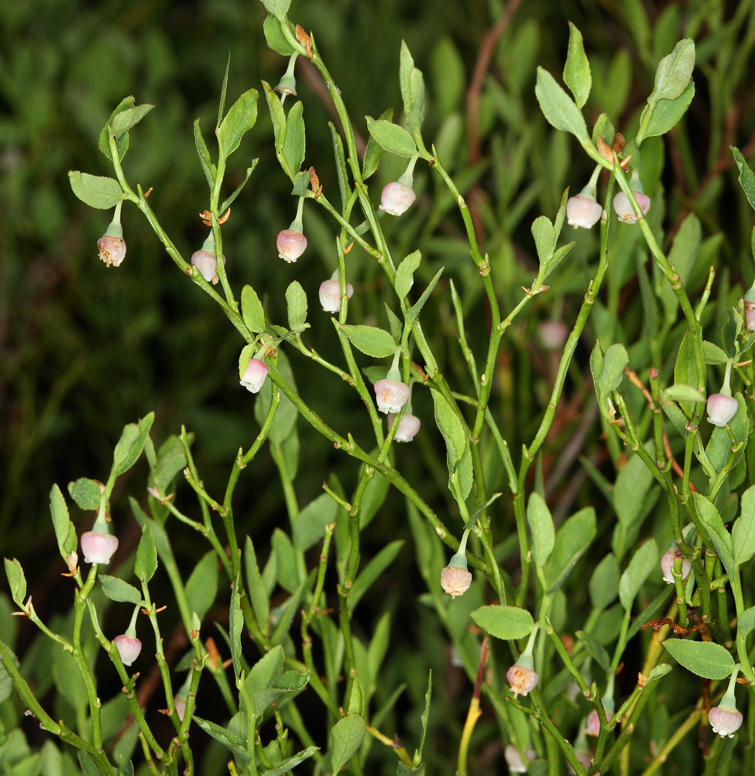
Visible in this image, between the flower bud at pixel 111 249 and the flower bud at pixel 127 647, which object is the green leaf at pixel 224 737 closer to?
the flower bud at pixel 127 647

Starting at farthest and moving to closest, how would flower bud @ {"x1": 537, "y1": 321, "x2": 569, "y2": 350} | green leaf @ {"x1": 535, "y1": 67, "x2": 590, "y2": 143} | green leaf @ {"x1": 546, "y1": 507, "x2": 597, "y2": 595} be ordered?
1. flower bud @ {"x1": 537, "y1": 321, "x2": 569, "y2": 350}
2. green leaf @ {"x1": 546, "y1": 507, "x2": 597, "y2": 595}
3. green leaf @ {"x1": 535, "y1": 67, "x2": 590, "y2": 143}

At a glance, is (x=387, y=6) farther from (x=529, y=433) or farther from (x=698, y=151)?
(x=529, y=433)

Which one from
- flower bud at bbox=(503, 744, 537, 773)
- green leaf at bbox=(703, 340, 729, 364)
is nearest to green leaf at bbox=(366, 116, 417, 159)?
green leaf at bbox=(703, 340, 729, 364)

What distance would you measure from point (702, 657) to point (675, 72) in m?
0.19

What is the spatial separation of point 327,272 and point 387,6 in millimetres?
328

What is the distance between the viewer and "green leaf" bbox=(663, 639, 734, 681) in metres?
0.28

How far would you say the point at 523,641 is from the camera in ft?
1.17

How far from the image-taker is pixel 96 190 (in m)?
0.30

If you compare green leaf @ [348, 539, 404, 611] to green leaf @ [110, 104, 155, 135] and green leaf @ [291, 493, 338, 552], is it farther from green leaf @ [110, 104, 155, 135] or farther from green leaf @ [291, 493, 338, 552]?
green leaf @ [110, 104, 155, 135]

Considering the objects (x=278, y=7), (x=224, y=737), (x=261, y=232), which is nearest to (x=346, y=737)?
(x=224, y=737)

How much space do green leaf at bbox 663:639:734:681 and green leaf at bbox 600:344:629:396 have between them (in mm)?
84

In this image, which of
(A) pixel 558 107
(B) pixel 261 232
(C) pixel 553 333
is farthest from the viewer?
(B) pixel 261 232

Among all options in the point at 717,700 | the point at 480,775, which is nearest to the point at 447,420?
Answer: the point at 717,700

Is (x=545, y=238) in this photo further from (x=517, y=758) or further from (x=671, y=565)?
(x=517, y=758)
